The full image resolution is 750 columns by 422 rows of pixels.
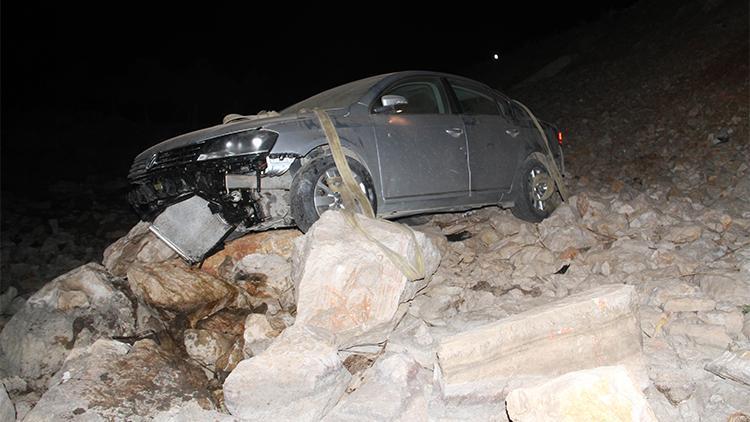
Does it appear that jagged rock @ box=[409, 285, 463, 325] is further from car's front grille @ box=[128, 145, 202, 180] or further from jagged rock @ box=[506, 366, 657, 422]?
car's front grille @ box=[128, 145, 202, 180]

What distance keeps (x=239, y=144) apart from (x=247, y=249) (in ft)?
3.10

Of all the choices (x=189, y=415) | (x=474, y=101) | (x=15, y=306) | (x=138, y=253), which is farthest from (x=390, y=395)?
(x=15, y=306)

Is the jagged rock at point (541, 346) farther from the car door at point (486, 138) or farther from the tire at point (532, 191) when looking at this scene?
the tire at point (532, 191)

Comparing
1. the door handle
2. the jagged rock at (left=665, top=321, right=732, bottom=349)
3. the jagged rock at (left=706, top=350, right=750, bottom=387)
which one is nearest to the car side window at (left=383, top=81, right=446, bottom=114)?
the door handle

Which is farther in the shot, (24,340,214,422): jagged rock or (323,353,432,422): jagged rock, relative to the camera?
(24,340,214,422): jagged rock

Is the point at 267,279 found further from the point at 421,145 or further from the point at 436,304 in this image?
the point at 421,145

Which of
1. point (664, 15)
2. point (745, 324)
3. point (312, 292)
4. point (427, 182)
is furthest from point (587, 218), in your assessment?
point (664, 15)

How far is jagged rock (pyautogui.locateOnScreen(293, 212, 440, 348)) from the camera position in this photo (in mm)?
3426

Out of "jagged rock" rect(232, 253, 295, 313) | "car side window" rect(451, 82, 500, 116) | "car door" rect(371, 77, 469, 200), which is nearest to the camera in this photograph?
"jagged rock" rect(232, 253, 295, 313)

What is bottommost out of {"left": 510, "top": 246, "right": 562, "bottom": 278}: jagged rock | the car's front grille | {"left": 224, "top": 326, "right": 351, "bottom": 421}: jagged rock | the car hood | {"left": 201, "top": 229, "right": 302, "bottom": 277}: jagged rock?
{"left": 510, "top": 246, "right": 562, "bottom": 278}: jagged rock

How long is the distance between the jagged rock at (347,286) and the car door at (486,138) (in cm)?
186

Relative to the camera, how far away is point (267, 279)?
428 cm

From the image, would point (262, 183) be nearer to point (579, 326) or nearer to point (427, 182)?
point (427, 182)

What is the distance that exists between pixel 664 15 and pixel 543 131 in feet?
39.2
